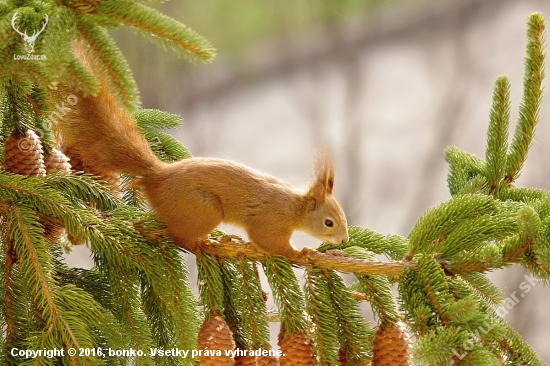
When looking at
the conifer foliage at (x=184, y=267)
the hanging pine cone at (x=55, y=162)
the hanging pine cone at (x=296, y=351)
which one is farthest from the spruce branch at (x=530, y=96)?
the hanging pine cone at (x=55, y=162)

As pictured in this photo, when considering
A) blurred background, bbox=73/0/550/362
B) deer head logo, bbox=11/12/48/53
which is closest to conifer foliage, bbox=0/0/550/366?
deer head logo, bbox=11/12/48/53

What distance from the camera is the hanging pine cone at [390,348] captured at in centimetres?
63

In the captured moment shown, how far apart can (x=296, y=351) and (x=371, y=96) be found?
1709mm

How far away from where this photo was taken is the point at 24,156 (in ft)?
2.53

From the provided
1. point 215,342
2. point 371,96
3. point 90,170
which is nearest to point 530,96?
point 215,342

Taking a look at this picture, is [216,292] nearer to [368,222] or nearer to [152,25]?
[152,25]

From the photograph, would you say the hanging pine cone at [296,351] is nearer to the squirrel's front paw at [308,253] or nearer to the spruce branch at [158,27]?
the squirrel's front paw at [308,253]

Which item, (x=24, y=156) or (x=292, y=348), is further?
(x=24, y=156)

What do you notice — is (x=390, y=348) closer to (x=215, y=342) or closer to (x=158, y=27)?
(x=215, y=342)

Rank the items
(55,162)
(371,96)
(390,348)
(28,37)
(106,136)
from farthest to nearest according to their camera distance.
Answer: (371,96) < (55,162) < (106,136) < (390,348) < (28,37)

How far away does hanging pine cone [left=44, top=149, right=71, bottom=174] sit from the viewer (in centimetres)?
83

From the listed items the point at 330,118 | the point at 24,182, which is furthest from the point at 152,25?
the point at 330,118

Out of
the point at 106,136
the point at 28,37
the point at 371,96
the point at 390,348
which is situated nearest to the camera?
the point at 28,37

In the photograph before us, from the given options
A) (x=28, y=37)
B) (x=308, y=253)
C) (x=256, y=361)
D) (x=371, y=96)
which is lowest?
(x=256, y=361)
